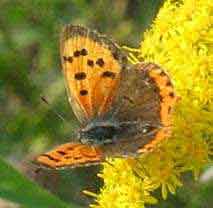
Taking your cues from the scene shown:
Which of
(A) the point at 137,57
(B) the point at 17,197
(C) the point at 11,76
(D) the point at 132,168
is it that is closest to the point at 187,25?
(A) the point at 137,57

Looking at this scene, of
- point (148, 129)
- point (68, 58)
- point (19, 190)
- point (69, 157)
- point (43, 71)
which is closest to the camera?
point (69, 157)

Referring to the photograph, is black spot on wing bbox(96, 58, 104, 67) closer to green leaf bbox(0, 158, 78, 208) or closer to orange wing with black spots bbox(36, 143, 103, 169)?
orange wing with black spots bbox(36, 143, 103, 169)

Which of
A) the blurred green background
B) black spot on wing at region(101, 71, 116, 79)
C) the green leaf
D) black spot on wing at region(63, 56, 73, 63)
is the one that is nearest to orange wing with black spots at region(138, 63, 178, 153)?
black spot on wing at region(101, 71, 116, 79)

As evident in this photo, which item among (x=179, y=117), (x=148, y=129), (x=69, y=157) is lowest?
(x=69, y=157)

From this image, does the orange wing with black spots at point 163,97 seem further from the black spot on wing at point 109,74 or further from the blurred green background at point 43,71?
the blurred green background at point 43,71

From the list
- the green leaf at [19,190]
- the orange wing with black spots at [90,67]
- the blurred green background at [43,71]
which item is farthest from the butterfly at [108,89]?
the blurred green background at [43,71]

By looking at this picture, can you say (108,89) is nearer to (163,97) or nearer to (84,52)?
(84,52)

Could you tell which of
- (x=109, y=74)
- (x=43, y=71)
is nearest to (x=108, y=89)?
(x=109, y=74)
